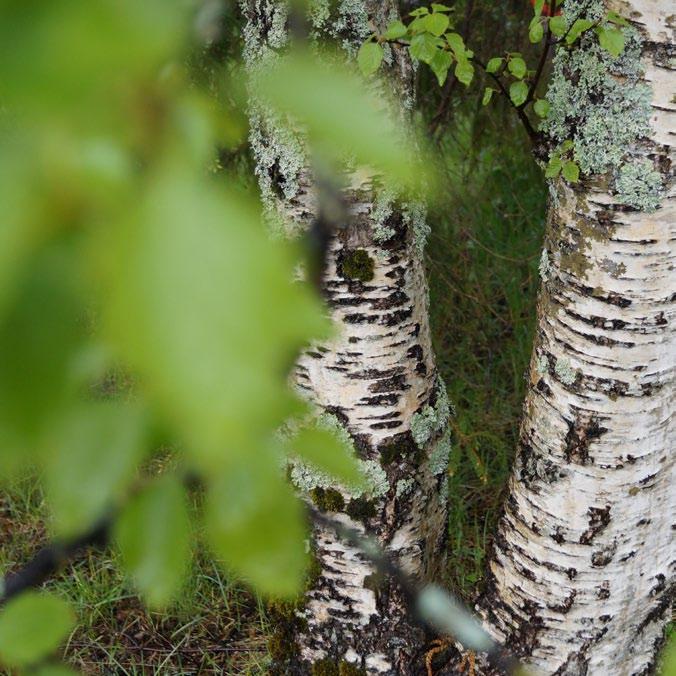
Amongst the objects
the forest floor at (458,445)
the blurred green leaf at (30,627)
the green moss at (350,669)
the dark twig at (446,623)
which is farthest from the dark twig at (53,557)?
the forest floor at (458,445)

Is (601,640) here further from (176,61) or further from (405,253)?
(176,61)

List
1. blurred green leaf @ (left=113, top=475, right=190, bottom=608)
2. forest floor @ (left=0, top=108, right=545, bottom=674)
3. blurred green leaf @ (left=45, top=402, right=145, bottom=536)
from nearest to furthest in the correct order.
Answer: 1. blurred green leaf @ (left=45, top=402, right=145, bottom=536)
2. blurred green leaf @ (left=113, top=475, right=190, bottom=608)
3. forest floor @ (left=0, top=108, right=545, bottom=674)

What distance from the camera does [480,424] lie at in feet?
7.75

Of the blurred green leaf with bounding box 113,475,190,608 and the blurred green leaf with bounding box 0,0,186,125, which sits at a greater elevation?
the blurred green leaf with bounding box 0,0,186,125

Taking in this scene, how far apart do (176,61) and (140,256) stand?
12cm

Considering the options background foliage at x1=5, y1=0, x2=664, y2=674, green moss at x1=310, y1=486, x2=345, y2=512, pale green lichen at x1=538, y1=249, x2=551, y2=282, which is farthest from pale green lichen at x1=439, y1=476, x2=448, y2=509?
background foliage at x1=5, y1=0, x2=664, y2=674

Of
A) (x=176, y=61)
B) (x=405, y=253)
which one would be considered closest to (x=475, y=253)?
(x=405, y=253)

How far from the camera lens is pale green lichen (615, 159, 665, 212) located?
1.13 meters

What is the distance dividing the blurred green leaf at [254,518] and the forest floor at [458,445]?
144 cm

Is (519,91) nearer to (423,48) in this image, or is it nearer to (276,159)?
(423,48)

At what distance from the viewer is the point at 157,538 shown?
46cm

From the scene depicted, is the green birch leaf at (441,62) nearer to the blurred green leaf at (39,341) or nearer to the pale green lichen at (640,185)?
the pale green lichen at (640,185)

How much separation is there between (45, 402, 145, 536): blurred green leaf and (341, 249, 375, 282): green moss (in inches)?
38.9

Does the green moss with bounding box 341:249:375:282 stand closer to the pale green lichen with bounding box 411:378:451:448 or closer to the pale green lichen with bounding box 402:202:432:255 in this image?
the pale green lichen with bounding box 402:202:432:255
